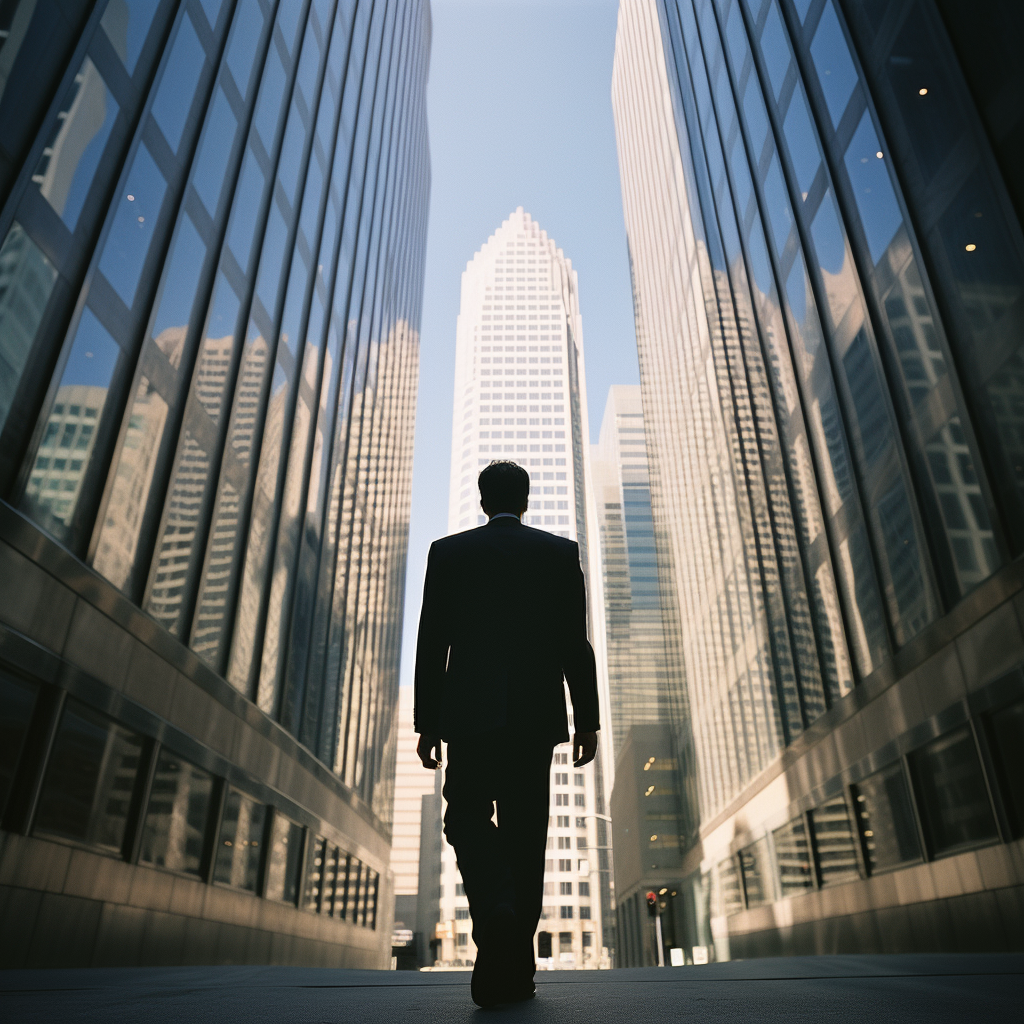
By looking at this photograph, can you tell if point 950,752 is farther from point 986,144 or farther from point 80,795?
point 80,795

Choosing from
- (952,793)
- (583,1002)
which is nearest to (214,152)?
(583,1002)

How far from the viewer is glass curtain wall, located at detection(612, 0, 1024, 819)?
456 inches

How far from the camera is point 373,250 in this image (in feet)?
106

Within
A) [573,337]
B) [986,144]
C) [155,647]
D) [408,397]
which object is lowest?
[155,647]

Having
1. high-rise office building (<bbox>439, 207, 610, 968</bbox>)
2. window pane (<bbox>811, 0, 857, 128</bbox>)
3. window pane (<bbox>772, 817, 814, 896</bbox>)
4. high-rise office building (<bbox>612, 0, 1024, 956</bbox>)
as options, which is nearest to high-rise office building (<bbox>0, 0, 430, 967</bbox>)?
high-rise office building (<bbox>612, 0, 1024, 956</bbox>)

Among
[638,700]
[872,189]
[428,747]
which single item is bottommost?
[428,747]

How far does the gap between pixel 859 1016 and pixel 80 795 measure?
9.57 metres

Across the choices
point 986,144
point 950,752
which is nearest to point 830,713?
point 950,752

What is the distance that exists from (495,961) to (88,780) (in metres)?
8.62

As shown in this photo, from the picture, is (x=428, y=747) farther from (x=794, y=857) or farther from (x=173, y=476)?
(x=794, y=857)

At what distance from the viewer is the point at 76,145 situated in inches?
392

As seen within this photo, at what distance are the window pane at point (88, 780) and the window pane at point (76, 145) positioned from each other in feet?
19.1

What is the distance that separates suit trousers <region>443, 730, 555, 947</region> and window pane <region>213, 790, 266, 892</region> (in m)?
12.7

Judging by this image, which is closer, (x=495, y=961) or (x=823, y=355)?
(x=495, y=961)
